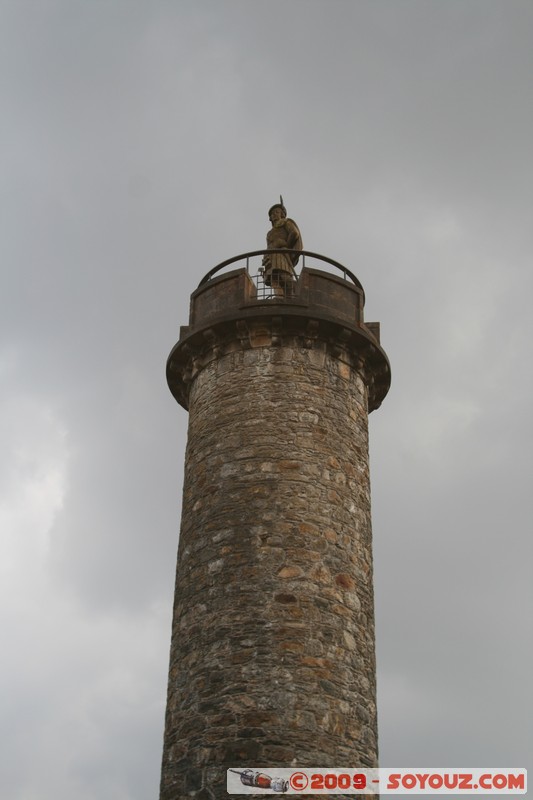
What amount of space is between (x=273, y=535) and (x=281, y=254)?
16.2 ft

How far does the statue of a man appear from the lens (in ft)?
48.9

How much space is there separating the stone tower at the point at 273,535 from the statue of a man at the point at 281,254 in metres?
0.46

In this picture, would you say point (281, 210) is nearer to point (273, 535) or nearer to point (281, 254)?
point (281, 254)

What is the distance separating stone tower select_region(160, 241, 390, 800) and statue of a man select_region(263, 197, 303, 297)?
18.1 inches

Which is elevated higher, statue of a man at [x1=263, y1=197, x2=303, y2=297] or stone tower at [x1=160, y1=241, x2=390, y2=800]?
statue of a man at [x1=263, y1=197, x2=303, y2=297]

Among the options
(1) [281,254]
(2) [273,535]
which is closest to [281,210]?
(1) [281,254]

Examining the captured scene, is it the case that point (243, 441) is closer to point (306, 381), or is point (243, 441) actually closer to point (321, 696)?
point (306, 381)

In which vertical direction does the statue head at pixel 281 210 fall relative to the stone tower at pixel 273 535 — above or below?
above

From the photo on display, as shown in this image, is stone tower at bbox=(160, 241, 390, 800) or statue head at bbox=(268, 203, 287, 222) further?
statue head at bbox=(268, 203, 287, 222)

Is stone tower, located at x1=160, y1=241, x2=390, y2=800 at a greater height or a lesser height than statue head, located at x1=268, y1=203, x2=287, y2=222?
lesser

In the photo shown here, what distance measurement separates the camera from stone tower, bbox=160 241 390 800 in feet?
36.8

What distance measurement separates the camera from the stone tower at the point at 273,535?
11.2 metres

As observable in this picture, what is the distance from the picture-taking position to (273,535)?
12180 mm

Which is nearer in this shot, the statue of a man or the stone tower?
the stone tower
